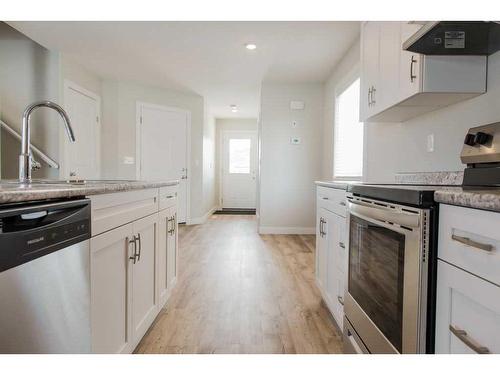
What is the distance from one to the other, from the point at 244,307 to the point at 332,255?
0.74 m

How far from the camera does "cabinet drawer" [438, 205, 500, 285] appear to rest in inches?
28.1

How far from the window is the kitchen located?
0.12ft

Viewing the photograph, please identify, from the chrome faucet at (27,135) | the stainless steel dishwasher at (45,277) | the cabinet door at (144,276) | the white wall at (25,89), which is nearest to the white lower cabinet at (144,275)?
the cabinet door at (144,276)

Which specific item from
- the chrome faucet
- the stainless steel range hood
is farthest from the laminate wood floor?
the stainless steel range hood

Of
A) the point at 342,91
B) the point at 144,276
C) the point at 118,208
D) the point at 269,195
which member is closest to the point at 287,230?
the point at 269,195

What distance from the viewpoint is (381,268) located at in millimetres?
1262

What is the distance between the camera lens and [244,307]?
7.57ft

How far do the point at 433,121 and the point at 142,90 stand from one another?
4587 mm

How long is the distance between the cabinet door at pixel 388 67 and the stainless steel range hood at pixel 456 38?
307mm

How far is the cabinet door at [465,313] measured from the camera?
0.73 meters

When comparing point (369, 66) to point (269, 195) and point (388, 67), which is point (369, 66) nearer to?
point (388, 67)

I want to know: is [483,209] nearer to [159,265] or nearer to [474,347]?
[474,347]

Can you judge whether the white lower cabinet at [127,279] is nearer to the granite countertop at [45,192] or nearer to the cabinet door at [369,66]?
the granite countertop at [45,192]
